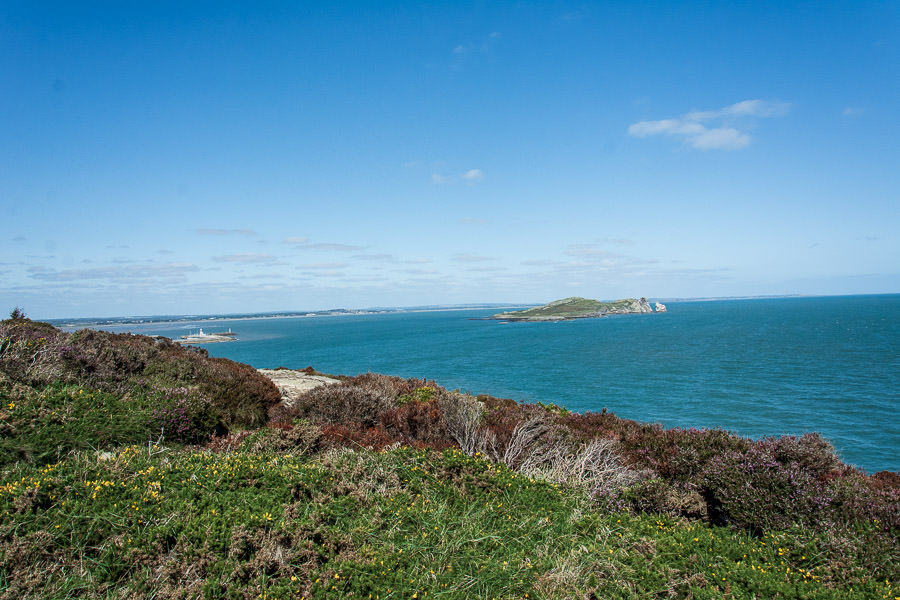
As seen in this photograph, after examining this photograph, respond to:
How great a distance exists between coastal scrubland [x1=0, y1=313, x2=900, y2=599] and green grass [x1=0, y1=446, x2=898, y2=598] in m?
0.02

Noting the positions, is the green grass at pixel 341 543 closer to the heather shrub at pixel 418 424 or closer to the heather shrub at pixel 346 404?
the heather shrub at pixel 418 424

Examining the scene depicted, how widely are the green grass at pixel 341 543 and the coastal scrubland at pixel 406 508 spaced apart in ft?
0.06

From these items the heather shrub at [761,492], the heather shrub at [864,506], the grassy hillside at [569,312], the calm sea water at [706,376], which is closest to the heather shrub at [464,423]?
the heather shrub at [761,492]

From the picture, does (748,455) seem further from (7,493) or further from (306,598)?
(7,493)

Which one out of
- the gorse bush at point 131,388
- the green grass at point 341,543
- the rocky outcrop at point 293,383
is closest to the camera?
the green grass at point 341,543

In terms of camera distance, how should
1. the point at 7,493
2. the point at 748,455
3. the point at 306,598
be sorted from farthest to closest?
the point at 748,455, the point at 7,493, the point at 306,598

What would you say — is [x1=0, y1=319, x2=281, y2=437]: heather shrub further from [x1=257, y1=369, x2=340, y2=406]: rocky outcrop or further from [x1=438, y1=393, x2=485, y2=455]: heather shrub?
[x1=438, y1=393, x2=485, y2=455]: heather shrub

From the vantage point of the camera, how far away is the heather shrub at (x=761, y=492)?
5.34 m

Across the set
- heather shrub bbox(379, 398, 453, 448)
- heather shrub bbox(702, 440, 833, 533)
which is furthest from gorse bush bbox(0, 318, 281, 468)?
heather shrub bbox(702, 440, 833, 533)

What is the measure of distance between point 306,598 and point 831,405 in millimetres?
33706

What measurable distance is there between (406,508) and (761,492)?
14.8 feet

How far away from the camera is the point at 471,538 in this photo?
434 cm

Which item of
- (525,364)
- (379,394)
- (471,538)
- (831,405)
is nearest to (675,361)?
(525,364)

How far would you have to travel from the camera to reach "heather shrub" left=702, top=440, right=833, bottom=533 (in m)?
5.34
